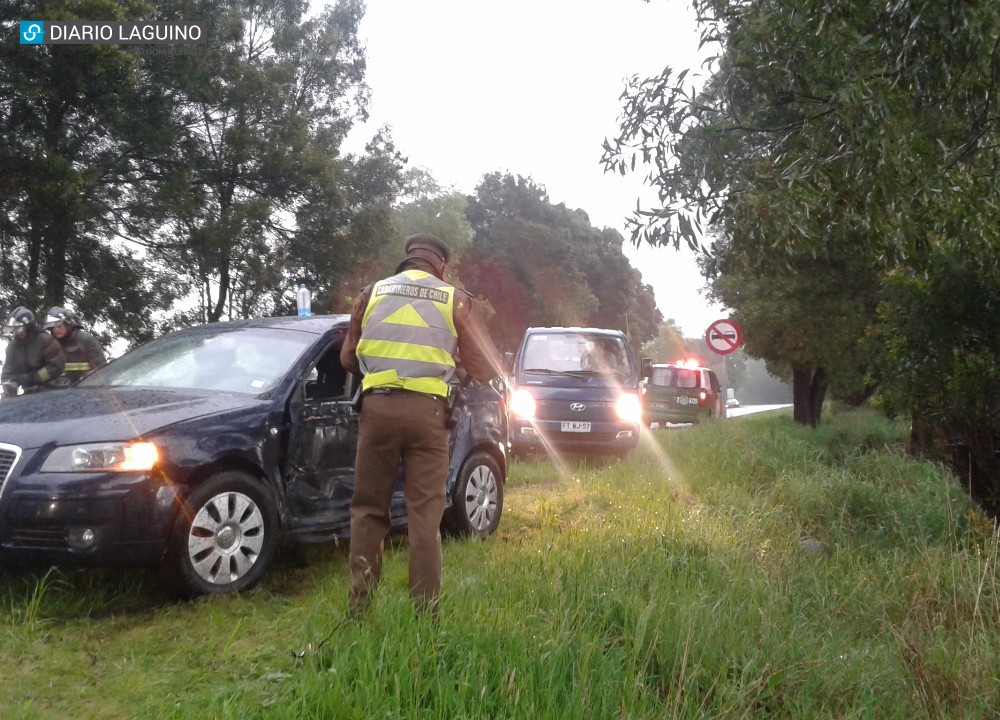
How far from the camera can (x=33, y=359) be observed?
364 inches

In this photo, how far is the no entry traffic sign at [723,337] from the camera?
19.1 meters

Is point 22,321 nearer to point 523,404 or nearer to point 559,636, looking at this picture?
point 523,404

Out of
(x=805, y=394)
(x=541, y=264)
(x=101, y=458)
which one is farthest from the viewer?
(x=541, y=264)

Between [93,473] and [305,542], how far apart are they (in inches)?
53.4

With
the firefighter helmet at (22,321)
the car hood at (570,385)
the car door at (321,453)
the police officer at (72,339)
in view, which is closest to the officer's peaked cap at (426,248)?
the car door at (321,453)

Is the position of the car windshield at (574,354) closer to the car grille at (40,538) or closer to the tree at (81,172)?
the car grille at (40,538)

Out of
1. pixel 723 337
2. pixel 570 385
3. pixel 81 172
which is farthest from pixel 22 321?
pixel 81 172

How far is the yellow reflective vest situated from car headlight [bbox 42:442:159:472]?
1276 mm

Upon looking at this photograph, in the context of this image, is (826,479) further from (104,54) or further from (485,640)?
(104,54)

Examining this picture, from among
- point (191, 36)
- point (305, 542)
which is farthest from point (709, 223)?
point (191, 36)

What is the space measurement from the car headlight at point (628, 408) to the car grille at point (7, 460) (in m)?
9.27

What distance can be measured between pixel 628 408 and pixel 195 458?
8968 mm

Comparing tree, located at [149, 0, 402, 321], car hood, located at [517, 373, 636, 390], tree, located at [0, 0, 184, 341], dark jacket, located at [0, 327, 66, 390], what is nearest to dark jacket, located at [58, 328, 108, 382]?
dark jacket, located at [0, 327, 66, 390]

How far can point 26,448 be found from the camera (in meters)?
5.21
